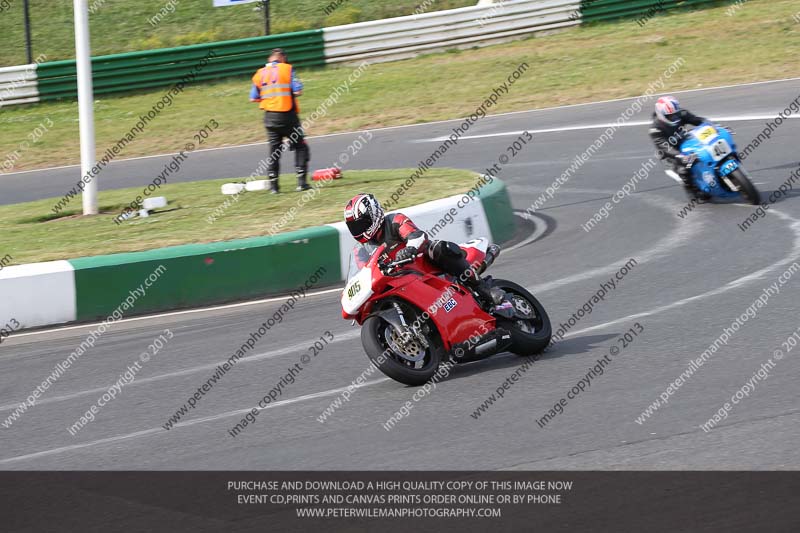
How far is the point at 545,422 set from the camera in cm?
641

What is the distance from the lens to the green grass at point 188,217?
38.9 ft

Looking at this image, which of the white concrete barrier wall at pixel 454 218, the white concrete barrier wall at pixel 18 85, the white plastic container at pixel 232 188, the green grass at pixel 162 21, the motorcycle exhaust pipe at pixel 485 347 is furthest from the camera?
the green grass at pixel 162 21

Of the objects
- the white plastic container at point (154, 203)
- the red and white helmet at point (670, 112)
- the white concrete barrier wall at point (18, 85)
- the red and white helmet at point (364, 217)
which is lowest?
the white concrete barrier wall at point (18, 85)

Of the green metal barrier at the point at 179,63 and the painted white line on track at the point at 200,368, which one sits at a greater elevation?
the painted white line on track at the point at 200,368

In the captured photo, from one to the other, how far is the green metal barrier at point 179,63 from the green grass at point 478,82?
0.34m

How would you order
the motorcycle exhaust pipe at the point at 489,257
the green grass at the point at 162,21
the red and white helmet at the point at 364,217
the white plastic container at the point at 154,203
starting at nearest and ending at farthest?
1. the red and white helmet at the point at 364,217
2. the motorcycle exhaust pipe at the point at 489,257
3. the white plastic container at the point at 154,203
4. the green grass at the point at 162,21

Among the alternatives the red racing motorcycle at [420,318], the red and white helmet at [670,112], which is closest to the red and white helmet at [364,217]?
the red racing motorcycle at [420,318]

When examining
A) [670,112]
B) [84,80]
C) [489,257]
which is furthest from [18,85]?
[489,257]

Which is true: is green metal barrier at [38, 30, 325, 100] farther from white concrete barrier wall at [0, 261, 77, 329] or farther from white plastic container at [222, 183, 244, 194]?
white concrete barrier wall at [0, 261, 77, 329]

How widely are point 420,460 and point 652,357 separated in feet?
7.66

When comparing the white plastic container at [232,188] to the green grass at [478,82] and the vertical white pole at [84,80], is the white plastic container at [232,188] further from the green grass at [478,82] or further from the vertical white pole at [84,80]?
the green grass at [478,82]

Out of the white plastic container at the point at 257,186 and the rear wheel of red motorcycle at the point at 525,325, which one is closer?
the rear wheel of red motorcycle at the point at 525,325

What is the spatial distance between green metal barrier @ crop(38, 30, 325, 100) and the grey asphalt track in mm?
15091

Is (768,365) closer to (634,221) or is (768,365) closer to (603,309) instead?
(603,309)
